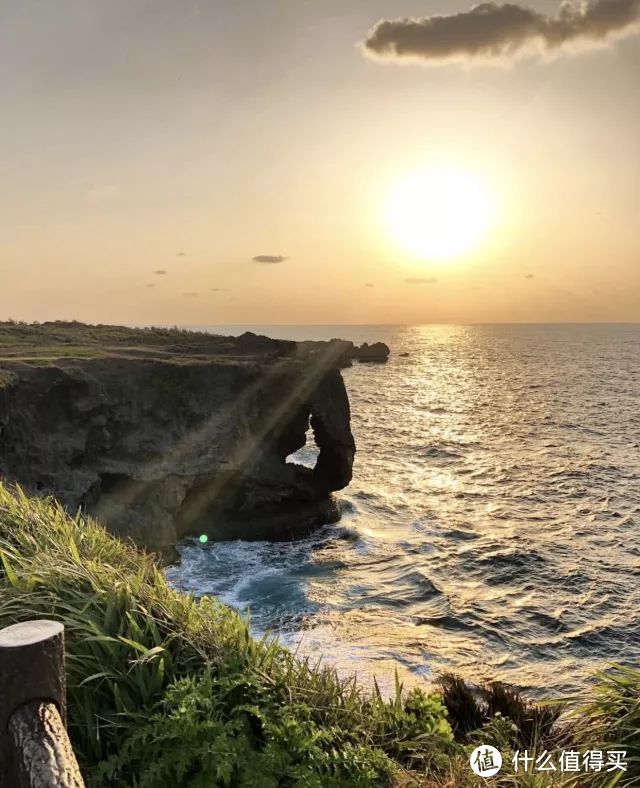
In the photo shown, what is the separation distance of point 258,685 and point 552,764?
238 centimetres

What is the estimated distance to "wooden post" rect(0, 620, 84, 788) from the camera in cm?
313

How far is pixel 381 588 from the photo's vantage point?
2134 cm

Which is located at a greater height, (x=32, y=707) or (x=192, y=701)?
(x=32, y=707)

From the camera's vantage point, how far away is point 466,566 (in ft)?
75.8

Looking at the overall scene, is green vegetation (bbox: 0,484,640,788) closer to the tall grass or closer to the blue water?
the tall grass

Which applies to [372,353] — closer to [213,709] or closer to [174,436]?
[174,436]

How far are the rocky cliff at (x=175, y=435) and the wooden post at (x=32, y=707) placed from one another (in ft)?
56.5

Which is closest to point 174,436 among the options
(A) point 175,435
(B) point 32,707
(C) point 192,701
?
(A) point 175,435

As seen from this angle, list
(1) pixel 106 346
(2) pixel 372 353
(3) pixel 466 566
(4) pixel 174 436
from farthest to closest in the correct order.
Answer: (2) pixel 372 353 < (1) pixel 106 346 < (4) pixel 174 436 < (3) pixel 466 566

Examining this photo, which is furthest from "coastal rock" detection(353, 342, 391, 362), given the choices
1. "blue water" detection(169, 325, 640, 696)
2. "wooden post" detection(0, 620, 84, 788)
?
"wooden post" detection(0, 620, 84, 788)

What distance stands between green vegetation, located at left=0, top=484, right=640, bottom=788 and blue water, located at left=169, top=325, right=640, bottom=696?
5.81 feet

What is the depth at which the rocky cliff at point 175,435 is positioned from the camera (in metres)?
21.2

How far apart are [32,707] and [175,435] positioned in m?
21.8

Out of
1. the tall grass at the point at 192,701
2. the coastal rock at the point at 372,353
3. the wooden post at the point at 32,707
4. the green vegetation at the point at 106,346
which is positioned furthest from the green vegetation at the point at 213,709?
the coastal rock at the point at 372,353
